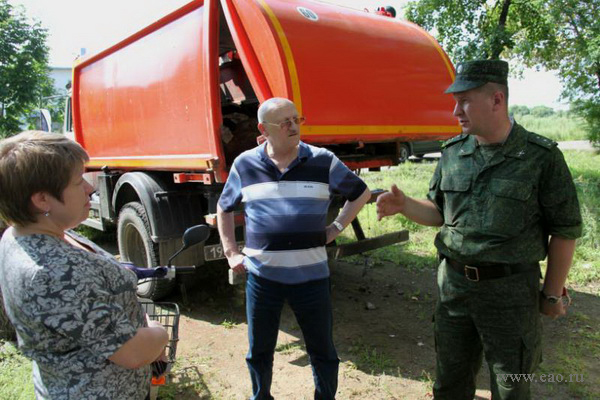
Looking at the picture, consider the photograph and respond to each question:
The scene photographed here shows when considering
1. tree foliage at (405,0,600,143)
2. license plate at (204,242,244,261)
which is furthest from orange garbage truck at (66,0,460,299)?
tree foliage at (405,0,600,143)

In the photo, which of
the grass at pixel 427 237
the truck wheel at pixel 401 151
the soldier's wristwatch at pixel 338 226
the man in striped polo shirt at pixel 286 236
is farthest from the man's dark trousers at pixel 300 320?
the grass at pixel 427 237

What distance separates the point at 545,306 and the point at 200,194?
2.94 metres

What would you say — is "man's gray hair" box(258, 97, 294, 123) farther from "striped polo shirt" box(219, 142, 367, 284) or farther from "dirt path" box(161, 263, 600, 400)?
"dirt path" box(161, 263, 600, 400)

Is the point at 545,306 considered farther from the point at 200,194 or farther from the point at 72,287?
the point at 200,194

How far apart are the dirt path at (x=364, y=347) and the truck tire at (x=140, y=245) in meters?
0.38

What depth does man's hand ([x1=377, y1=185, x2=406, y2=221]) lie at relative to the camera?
6.96 feet

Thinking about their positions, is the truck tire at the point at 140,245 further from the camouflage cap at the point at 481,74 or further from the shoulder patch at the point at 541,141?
the shoulder patch at the point at 541,141

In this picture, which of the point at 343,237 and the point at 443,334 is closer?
the point at 443,334

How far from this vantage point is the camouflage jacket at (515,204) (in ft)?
5.96

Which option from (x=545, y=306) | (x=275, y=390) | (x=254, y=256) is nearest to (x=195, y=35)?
(x=254, y=256)

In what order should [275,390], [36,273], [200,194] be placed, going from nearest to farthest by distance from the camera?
[36,273]
[275,390]
[200,194]

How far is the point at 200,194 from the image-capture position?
4.03 meters

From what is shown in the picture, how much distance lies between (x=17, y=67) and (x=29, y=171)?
43.0 ft

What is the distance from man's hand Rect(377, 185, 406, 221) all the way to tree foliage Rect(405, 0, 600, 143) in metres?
7.09
